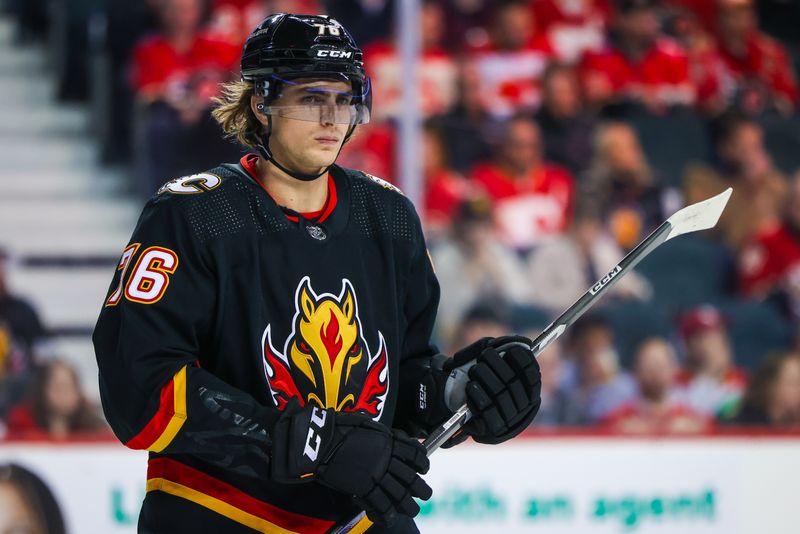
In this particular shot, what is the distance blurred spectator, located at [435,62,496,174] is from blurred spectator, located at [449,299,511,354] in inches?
24.5

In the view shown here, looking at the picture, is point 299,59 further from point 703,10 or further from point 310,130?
point 703,10

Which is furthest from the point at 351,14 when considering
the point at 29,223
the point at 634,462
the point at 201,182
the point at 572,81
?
the point at 201,182

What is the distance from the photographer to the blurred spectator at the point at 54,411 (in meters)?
3.56

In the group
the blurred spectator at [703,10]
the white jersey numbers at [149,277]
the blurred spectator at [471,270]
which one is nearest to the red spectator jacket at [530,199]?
the blurred spectator at [471,270]

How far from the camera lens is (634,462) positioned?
3.42 meters

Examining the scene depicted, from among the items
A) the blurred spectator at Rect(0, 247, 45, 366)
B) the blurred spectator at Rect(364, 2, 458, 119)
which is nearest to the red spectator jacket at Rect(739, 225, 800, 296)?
the blurred spectator at Rect(364, 2, 458, 119)

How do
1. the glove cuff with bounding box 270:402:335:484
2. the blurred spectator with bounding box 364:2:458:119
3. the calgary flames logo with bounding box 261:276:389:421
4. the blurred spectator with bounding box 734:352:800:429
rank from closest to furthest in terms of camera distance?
1. the glove cuff with bounding box 270:402:335:484
2. the calgary flames logo with bounding box 261:276:389:421
3. the blurred spectator with bounding box 734:352:800:429
4. the blurred spectator with bounding box 364:2:458:119

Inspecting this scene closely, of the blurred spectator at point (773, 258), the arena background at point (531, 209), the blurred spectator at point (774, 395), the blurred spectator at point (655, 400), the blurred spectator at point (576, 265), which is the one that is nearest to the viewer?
the arena background at point (531, 209)

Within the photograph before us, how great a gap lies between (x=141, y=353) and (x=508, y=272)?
2644mm

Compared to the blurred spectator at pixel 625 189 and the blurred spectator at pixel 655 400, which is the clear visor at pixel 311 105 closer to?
the blurred spectator at pixel 655 400

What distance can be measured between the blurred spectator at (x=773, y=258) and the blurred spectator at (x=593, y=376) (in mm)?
640

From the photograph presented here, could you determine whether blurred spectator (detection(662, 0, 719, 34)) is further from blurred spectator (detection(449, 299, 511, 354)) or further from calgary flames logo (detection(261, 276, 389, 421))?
calgary flames logo (detection(261, 276, 389, 421))

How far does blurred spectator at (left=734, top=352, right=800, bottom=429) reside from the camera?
380cm

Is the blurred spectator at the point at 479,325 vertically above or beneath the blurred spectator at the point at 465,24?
beneath
